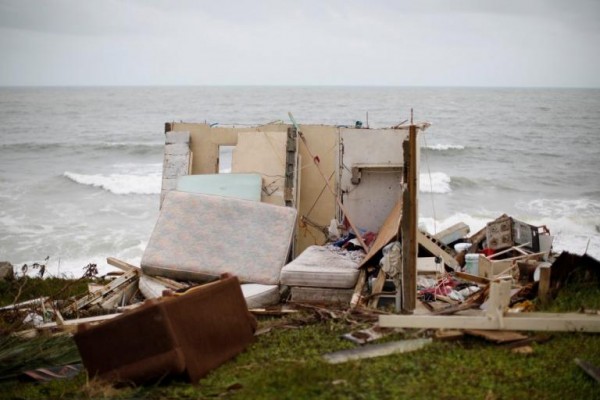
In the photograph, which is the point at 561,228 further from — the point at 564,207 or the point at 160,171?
the point at 160,171

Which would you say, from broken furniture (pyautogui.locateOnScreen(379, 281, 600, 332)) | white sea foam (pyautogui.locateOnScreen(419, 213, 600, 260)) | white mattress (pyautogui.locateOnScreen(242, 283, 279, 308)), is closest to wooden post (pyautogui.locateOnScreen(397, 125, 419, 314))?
broken furniture (pyautogui.locateOnScreen(379, 281, 600, 332))

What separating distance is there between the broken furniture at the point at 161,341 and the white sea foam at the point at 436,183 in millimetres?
21397

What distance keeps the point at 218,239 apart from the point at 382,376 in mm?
4457

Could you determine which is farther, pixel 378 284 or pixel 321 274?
pixel 321 274

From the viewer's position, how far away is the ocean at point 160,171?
19922 millimetres

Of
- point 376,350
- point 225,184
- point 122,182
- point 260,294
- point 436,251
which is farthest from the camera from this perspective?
point 122,182

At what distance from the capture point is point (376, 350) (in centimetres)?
576

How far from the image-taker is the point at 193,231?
923 centimetres

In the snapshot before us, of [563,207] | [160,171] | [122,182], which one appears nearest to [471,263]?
[563,207]

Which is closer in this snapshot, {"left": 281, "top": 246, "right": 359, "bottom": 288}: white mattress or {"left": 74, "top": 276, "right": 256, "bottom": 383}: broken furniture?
{"left": 74, "top": 276, "right": 256, "bottom": 383}: broken furniture

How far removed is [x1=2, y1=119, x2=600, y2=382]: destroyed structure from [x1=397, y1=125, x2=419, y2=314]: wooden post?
13 millimetres

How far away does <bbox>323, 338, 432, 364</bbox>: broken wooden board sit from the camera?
18.5 ft

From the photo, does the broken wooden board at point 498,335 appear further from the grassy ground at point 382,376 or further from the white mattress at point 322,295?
the white mattress at point 322,295

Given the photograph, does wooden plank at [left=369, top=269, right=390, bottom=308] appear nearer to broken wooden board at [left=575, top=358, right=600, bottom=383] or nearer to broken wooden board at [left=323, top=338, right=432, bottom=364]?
broken wooden board at [left=323, top=338, right=432, bottom=364]
